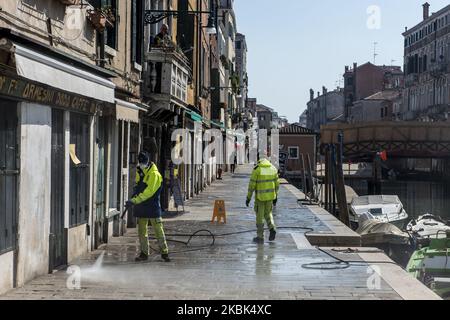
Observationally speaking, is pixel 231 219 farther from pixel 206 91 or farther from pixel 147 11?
pixel 206 91

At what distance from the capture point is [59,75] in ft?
29.7

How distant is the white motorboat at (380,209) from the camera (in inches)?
1223

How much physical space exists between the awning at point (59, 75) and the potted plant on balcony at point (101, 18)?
3.74 feet

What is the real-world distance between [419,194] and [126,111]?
50.3 metres

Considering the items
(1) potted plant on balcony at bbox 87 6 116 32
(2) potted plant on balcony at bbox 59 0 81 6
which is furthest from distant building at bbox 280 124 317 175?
(2) potted plant on balcony at bbox 59 0 81 6

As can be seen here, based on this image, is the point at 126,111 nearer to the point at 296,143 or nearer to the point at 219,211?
the point at 219,211

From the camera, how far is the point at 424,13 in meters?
84.4

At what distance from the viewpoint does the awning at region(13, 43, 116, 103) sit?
7773mm

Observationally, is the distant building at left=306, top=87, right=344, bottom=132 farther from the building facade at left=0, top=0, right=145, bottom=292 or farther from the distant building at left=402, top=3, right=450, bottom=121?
the building facade at left=0, top=0, right=145, bottom=292

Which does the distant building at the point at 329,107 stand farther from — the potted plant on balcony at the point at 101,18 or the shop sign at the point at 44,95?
the shop sign at the point at 44,95

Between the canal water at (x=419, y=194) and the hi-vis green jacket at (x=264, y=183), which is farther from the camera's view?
the canal water at (x=419, y=194)

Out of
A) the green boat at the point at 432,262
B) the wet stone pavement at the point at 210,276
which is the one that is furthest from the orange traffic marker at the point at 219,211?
the green boat at the point at 432,262

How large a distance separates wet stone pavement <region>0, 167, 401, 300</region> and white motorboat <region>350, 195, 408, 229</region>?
17078mm

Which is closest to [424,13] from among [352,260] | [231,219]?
[231,219]
